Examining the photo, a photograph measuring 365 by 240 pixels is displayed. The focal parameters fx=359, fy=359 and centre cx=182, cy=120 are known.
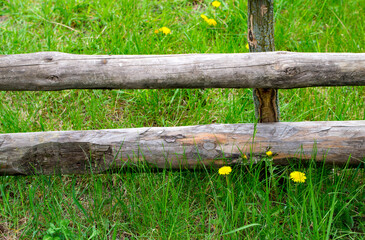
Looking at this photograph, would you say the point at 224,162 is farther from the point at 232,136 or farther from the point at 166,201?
the point at 166,201

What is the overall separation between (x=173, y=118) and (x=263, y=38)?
1.19 metres

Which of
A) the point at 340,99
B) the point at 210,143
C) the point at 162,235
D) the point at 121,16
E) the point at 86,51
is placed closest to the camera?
the point at 162,235

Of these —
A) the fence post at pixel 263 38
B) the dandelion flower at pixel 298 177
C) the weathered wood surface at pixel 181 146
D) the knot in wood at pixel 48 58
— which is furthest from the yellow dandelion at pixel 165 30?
the dandelion flower at pixel 298 177

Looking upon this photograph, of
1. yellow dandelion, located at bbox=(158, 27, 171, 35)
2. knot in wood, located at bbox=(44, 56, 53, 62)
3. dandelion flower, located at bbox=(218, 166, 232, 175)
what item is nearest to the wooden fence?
knot in wood, located at bbox=(44, 56, 53, 62)

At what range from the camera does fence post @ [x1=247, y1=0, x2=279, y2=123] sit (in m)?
2.21

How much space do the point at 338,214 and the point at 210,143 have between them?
86 centimetres

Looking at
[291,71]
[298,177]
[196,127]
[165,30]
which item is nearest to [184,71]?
[196,127]

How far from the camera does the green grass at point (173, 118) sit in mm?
2172

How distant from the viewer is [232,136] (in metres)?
2.29

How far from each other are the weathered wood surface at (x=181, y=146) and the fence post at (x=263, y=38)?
10cm

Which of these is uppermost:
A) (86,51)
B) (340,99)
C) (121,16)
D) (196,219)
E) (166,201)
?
(121,16)

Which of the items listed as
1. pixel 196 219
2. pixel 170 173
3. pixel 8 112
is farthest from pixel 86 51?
pixel 196 219

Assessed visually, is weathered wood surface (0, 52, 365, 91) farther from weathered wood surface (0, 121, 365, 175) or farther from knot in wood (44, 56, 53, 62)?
weathered wood surface (0, 121, 365, 175)

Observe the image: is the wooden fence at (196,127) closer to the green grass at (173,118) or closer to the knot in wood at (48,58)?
the knot in wood at (48,58)
